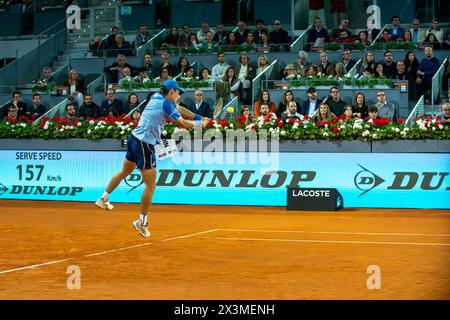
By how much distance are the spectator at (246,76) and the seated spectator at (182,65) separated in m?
1.62

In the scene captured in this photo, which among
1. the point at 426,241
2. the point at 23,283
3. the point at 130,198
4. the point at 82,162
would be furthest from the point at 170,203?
the point at 23,283

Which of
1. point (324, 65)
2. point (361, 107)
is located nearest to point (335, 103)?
point (361, 107)

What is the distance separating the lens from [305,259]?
11406 millimetres

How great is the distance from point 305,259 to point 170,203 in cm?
1003

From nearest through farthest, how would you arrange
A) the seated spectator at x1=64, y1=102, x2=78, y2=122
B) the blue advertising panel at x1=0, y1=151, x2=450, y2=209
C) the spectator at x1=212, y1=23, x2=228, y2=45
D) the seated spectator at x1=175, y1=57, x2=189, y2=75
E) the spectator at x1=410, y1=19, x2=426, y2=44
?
the blue advertising panel at x1=0, y1=151, x2=450, y2=209, the seated spectator at x1=64, y1=102, x2=78, y2=122, the spectator at x1=410, y1=19, x2=426, y2=44, the seated spectator at x1=175, y1=57, x2=189, y2=75, the spectator at x1=212, y1=23, x2=228, y2=45

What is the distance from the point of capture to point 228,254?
1199 cm

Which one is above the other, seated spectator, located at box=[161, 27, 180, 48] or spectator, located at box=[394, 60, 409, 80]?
seated spectator, located at box=[161, 27, 180, 48]

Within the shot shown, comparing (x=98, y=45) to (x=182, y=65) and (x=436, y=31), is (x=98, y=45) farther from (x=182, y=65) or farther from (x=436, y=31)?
(x=436, y=31)

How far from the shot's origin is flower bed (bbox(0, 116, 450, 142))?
64.4 ft

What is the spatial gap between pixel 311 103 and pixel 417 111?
272cm

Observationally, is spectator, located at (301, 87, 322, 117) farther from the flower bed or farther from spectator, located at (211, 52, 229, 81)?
spectator, located at (211, 52, 229, 81)

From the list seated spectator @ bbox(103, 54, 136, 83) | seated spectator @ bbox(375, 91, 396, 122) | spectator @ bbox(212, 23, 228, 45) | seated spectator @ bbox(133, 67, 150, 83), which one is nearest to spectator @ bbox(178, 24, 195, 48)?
spectator @ bbox(212, 23, 228, 45)

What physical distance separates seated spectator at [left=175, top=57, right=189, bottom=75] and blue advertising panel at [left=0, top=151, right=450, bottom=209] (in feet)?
17.7
